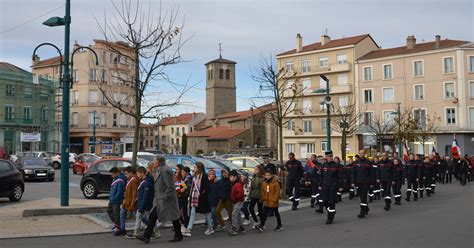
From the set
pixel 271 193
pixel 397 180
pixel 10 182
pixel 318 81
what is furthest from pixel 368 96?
pixel 271 193

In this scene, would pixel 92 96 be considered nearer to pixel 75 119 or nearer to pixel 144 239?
pixel 75 119

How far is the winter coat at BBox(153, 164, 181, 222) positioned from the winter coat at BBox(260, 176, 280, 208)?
8.53ft

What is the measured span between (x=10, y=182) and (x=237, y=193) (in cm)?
905

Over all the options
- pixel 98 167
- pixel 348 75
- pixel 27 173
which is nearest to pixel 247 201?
pixel 98 167

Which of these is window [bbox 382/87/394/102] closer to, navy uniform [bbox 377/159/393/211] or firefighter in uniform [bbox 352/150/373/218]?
navy uniform [bbox 377/159/393/211]

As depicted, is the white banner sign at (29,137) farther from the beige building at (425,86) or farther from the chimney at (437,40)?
the chimney at (437,40)

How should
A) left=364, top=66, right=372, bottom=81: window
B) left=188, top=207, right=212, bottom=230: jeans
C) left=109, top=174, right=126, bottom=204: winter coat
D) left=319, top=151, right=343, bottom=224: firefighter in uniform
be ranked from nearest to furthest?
left=109, top=174, right=126, bottom=204: winter coat → left=188, top=207, right=212, bottom=230: jeans → left=319, top=151, right=343, bottom=224: firefighter in uniform → left=364, top=66, right=372, bottom=81: window

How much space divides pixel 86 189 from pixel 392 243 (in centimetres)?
1170

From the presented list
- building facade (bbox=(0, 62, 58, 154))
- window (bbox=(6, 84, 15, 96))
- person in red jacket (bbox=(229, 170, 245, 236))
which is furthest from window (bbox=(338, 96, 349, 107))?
person in red jacket (bbox=(229, 170, 245, 236))

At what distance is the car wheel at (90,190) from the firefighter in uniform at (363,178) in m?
9.02

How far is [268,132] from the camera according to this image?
94125 mm

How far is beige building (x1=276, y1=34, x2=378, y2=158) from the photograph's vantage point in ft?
209

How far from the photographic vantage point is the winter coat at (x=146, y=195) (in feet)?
32.3

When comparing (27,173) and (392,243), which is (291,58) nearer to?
(27,173)
